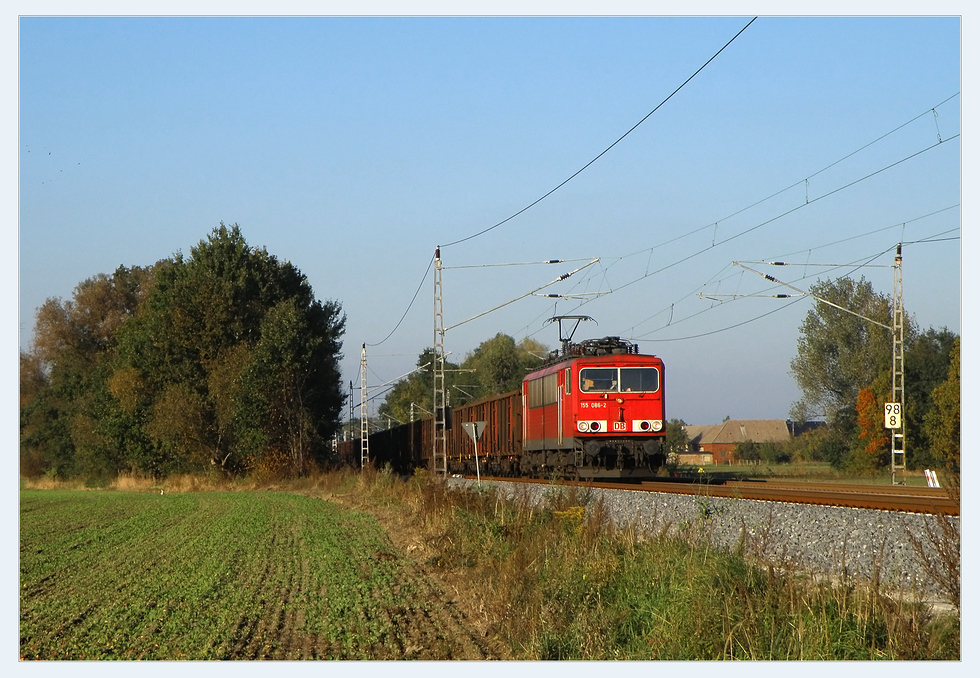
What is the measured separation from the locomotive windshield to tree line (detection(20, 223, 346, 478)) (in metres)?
21.8

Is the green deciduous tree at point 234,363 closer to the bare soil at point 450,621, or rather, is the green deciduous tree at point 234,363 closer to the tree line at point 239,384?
the tree line at point 239,384

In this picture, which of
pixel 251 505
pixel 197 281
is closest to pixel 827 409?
pixel 197 281

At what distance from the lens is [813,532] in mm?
11766

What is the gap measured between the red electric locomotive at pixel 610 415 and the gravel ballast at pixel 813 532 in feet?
29.0

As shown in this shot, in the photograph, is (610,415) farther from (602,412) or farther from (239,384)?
(239,384)

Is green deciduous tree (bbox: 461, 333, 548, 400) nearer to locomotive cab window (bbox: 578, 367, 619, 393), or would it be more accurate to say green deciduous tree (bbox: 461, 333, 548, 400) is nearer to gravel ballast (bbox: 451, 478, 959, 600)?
locomotive cab window (bbox: 578, 367, 619, 393)

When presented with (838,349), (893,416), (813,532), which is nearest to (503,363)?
(838,349)

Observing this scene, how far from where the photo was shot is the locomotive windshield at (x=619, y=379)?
80.5 ft

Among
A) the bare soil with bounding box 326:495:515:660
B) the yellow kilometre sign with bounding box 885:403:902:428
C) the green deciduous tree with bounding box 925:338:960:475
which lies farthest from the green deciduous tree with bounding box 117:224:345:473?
the bare soil with bounding box 326:495:515:660

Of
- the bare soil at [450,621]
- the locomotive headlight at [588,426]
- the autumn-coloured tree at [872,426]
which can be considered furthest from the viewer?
the autumn-coloured tree at [872,426]

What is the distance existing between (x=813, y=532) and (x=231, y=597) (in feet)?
23.2

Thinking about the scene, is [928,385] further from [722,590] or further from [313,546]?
[722,590]

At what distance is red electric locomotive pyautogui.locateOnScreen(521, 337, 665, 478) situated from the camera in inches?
957

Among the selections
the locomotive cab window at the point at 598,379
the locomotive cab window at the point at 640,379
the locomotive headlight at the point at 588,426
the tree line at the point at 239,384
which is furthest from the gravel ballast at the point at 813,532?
the tree line at the point at 239,384
